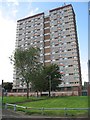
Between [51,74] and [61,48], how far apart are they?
38962 mm

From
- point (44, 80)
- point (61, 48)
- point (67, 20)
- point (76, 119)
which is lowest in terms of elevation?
point (76, 119)

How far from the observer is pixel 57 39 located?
116562 mm

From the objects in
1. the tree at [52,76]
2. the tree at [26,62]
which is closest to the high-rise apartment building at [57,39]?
the tree at [52,76]

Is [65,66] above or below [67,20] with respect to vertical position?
below

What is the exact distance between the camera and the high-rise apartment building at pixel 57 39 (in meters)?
105

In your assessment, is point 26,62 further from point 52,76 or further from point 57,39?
point 57,39

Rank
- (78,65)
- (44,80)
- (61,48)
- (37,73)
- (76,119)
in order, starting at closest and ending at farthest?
(76,119) → (37,73) → (44,80) → (78,65) → (61,48)

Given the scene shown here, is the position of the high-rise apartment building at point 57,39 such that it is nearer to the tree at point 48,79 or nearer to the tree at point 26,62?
the tree at point 48,79

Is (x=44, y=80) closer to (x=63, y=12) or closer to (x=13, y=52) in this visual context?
(x=13, y=52)

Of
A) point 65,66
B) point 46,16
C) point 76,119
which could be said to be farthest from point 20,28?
point 76,119

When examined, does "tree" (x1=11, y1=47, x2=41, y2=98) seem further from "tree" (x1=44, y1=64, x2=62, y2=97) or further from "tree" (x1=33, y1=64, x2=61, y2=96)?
"tree" (x1=44, y1=64, x2=62, y2=97)

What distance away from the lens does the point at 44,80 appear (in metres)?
70.3

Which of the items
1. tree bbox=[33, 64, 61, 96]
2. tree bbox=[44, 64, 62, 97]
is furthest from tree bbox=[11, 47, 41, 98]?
tree bbox=[44, 64, 62, 97]

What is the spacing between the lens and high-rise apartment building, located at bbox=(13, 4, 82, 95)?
10456cm
